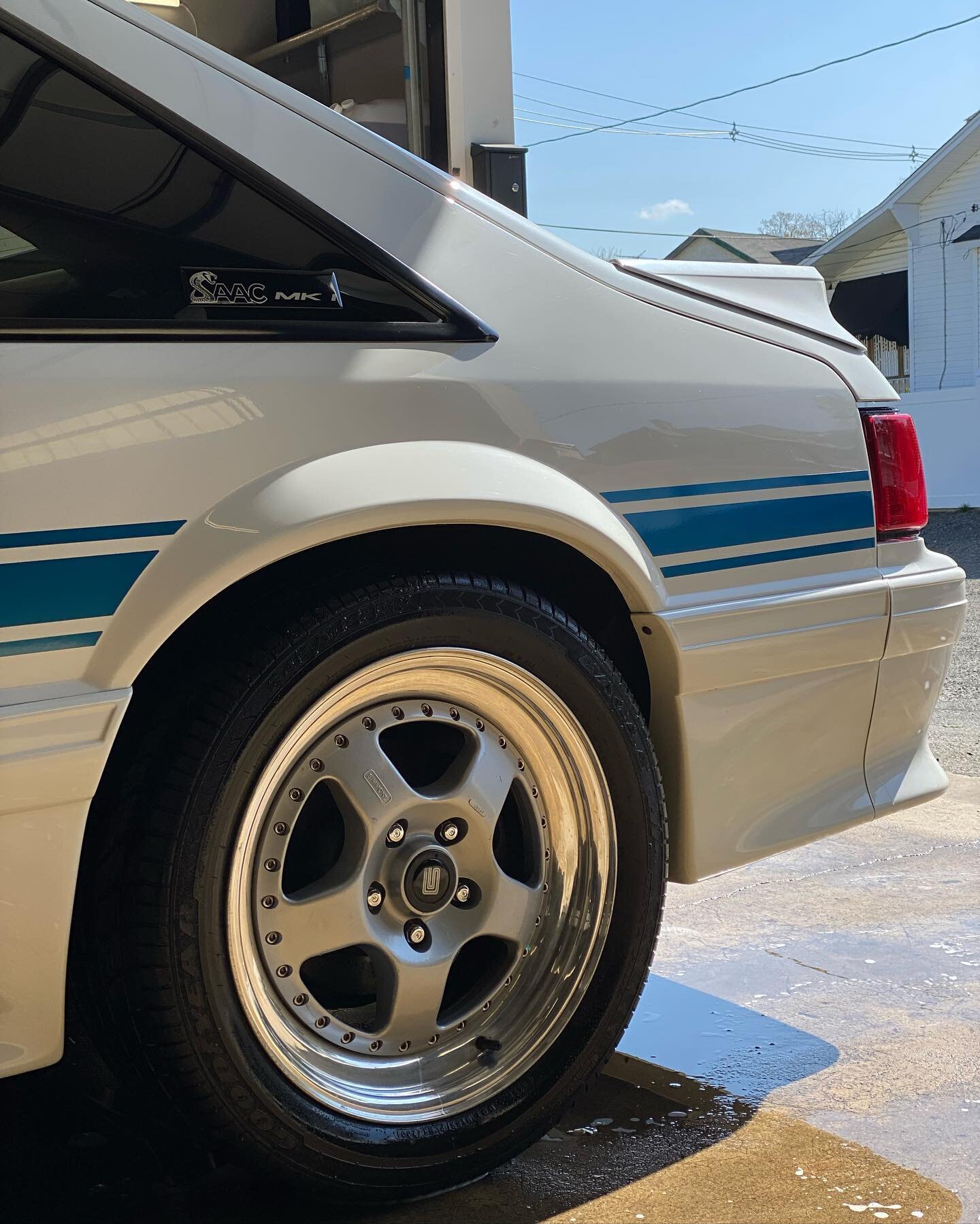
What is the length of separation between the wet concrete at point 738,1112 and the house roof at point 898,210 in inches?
779

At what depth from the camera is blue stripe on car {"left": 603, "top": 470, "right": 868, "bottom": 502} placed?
2168 mm

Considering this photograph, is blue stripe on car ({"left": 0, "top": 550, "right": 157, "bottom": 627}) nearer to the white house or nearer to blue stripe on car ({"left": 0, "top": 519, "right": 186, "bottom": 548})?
blue stripe on car ({"left": 0, "top": 519, "right": 186, "bottom": 548})

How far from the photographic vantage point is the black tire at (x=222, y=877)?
1725 mm

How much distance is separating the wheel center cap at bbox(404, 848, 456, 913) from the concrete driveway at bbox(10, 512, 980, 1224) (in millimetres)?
457

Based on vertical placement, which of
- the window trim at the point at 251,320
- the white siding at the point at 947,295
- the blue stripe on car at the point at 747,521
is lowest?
the blue stripe on car at the point at 747,521

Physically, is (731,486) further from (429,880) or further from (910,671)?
(429,880)

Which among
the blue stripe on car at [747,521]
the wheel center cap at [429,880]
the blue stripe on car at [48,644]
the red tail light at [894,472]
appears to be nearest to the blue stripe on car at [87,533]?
the blue stripe on car at [48,644]

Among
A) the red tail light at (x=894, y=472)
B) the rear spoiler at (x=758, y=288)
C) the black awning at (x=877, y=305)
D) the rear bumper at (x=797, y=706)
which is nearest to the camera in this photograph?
the rear bumper at (x=797, y=706)

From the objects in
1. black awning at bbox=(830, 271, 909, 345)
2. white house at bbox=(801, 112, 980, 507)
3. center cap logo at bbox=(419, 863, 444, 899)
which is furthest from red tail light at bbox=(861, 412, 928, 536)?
black awning at bbox=(830, 271, 909, 345)

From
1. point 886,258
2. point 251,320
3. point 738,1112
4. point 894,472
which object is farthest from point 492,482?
point 886,258

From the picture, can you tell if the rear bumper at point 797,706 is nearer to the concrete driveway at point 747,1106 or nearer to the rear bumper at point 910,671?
the rear bumper at point 910,671

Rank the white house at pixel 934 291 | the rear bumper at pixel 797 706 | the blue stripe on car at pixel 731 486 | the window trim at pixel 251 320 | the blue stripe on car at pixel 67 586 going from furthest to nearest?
the white house at pixel 934 291, the rear bumper at pixel 797 706, the blue stripe on car at pixel 731 486, the window trim at pixel 251 320, the blue stripe on car at pixel 67 586

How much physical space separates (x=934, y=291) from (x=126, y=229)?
71.1 ft

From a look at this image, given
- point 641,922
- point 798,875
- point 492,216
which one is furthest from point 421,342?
point 798,875
